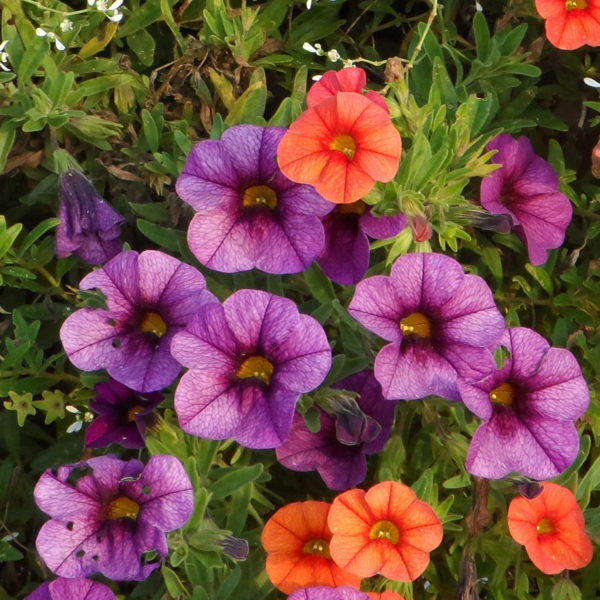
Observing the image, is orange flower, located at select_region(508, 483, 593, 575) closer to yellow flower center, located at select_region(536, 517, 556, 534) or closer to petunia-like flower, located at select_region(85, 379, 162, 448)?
yellow flower center, located at select_region(536, 517, 556, 534)

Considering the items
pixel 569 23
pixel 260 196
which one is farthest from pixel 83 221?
pixel 569 23

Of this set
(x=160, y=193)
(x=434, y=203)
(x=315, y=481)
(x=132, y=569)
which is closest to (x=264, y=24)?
(x=160, y=193)

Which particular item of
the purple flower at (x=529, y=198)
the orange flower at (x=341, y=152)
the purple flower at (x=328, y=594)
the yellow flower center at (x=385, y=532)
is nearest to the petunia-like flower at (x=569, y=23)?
the purple flower at (x=529, y=198)

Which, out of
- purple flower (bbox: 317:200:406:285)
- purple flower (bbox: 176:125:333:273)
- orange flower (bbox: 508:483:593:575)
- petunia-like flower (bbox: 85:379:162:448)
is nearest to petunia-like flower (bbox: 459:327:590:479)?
orange flower (bbox: 508:483:593:575)

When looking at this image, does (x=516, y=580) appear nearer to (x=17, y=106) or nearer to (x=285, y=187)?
(x=285, y=187)

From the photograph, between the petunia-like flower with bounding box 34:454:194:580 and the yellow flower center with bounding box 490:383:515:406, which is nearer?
the petunia-like flower with bounding box 34:454:194:580
